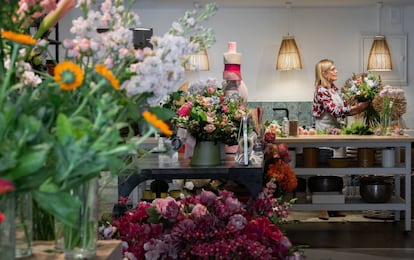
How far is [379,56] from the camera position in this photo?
30.9ft

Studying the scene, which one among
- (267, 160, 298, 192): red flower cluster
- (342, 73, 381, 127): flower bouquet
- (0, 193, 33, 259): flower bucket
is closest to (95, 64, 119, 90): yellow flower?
(0, 193, 33, 259): flower bucket

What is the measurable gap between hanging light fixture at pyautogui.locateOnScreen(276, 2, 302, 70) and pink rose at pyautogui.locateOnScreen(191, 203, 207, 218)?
7249mm

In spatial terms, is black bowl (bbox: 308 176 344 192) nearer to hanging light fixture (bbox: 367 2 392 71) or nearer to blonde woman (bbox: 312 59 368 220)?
blonde woman (bbox: 312 59 368 220)

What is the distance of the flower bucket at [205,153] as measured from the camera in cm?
363

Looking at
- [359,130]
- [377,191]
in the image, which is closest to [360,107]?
[359,130]

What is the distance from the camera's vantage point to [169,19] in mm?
9703

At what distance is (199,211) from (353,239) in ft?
15.8

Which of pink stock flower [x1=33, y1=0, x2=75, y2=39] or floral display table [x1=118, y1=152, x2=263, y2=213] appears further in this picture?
floral display table [x1=118, y1=152, x2=263, y2=213]

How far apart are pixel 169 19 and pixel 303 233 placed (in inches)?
158

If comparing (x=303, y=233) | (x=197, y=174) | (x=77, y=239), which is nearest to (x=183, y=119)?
(x=197, y=174)

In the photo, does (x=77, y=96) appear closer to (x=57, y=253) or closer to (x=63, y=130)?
(x=63, y=130)

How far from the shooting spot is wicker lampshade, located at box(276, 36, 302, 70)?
924 cm

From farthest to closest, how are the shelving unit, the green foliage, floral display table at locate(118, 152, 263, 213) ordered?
the green foliage < the shelving unit < floral display table at locate(118, 152, 263, 213)

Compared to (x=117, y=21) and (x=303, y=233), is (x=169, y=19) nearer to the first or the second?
(x=303, y=233)
